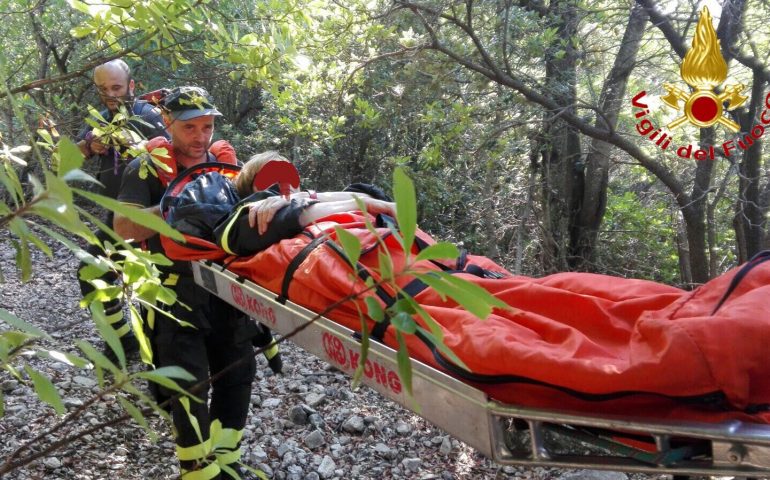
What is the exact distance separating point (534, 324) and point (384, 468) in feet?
7.51

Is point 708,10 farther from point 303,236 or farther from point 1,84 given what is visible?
point 1,84

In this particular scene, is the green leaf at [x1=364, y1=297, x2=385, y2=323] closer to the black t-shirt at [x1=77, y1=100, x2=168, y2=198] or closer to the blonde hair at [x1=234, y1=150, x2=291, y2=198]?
the blonde hair at [x1=234, y1=150, x2=291, y2=198]

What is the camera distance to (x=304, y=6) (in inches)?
110

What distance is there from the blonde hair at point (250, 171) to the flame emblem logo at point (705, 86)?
2.91 m

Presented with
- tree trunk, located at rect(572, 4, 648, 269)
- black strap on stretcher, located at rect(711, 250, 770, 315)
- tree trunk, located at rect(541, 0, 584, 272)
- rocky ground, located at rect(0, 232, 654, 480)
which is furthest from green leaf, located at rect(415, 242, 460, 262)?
tree trunk, located at rect(541, 0, 584, 272)

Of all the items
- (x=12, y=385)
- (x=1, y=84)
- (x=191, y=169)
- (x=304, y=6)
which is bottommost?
(x=12, y=385)

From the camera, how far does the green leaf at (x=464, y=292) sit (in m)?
0.83

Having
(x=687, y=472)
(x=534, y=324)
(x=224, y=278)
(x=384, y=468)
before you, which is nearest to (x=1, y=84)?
(x=534, y=324)

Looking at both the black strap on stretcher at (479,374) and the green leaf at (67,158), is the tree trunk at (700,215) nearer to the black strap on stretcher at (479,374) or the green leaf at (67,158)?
the black strap on stretcher at (479,374)

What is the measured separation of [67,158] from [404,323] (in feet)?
1.51

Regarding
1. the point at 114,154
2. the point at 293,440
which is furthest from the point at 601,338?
the point at 114,154

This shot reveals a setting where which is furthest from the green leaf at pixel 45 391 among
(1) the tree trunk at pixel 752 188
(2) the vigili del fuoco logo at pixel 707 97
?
(1) the tree trunk at pixel 752 188

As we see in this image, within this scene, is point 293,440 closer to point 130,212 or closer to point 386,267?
point 386,267

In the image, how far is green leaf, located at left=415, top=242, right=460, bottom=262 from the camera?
0.83 metres
